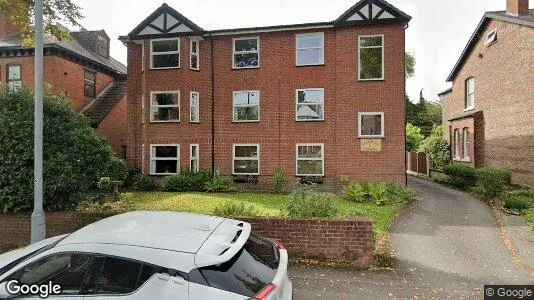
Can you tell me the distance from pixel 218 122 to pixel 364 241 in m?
12.9

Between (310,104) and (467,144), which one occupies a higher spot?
(310,104)

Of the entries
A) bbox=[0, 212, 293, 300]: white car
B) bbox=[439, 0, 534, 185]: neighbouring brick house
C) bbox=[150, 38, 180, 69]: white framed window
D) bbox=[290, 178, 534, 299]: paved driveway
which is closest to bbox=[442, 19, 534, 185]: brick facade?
bbox=[439, 0, 534, 185]: neighbouring brick house

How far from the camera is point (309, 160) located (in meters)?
17.6

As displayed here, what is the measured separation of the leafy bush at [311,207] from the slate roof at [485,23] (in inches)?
570

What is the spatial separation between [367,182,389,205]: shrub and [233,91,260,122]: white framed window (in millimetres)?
6692

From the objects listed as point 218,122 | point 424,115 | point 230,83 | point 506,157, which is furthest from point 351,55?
point 424,115

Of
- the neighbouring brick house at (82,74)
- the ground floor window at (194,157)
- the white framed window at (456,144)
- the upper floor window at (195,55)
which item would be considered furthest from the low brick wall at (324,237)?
the white framed window at (456,144)

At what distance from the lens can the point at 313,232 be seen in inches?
279

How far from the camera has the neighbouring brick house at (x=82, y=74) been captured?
66.8 ft

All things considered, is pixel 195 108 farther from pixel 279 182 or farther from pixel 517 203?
pixel 517 203

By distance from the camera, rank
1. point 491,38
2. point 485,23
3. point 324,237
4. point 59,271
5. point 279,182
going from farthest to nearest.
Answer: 1. point 485,23
2. point 491,38
3. point 279,182
4. point 324,237
5. point 59,271

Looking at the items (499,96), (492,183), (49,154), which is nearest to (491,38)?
(499,96)

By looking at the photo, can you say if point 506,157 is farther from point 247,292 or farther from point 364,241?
point 247,292

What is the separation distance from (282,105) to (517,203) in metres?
10.5
